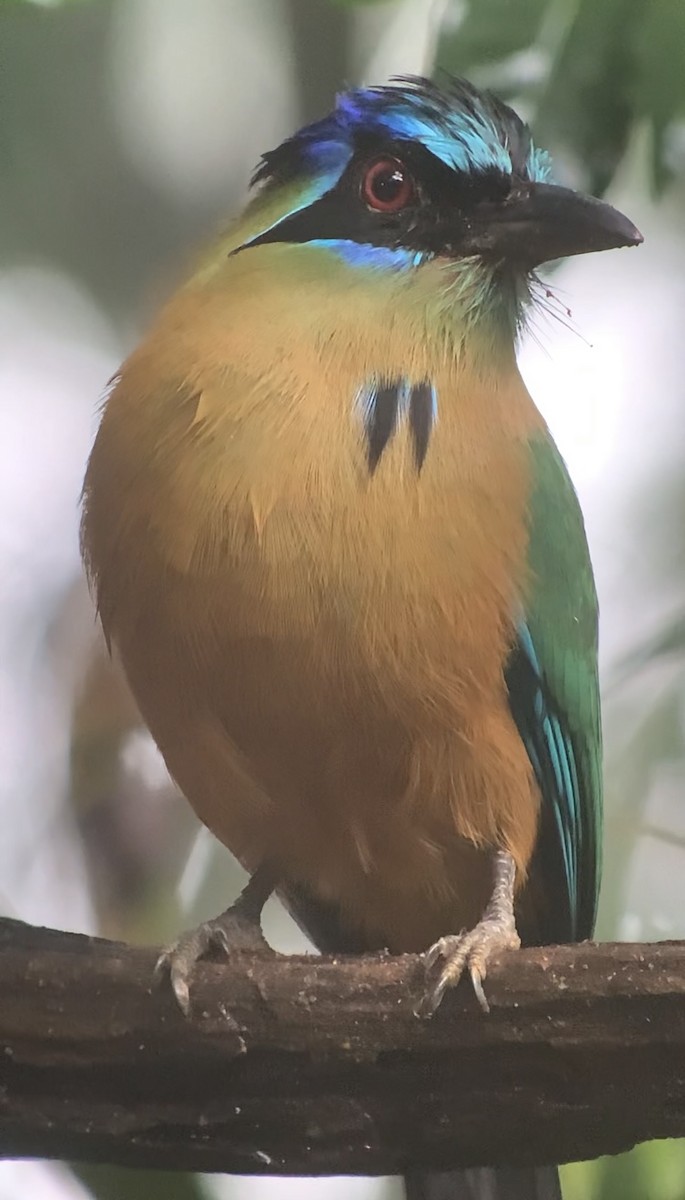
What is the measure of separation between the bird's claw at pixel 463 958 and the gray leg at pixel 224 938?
0.20 metres

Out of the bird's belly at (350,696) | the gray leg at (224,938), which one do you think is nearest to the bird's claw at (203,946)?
the gray leg at (224,938)

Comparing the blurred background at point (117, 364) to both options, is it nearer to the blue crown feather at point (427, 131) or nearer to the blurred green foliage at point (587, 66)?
the blurred green foliage at point (587, 66)

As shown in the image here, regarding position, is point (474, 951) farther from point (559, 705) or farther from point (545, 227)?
point (545, 227)

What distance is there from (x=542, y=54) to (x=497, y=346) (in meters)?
0.65

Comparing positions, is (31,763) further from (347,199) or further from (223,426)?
(347,199)

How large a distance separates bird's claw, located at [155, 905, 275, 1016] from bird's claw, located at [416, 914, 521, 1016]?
0.61ft

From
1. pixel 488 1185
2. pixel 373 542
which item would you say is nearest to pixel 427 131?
pixel 373 542

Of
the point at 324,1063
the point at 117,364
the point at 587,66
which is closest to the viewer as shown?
the point at 324,1063

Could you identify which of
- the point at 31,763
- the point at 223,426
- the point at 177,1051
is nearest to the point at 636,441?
the point at 223,426

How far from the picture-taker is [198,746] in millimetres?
1240

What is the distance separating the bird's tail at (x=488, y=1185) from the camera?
4.17 ft

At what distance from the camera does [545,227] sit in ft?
4.23

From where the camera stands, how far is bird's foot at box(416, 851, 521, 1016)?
41.0 inches

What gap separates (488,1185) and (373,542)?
0.74m
